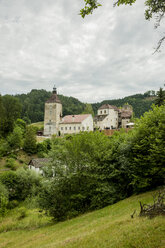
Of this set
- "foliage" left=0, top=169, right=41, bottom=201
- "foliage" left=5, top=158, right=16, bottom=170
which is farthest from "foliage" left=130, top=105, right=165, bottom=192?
"foliage" left=5, top=158, right=16, bottom=170

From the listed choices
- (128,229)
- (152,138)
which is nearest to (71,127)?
A: (152,138)

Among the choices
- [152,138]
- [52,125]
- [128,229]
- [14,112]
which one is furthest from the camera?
[52,125]

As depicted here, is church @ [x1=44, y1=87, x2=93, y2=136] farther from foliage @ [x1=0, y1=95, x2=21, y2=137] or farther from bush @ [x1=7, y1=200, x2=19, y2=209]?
bush @ [x1=7, y1=200, x2=19, y2=209]

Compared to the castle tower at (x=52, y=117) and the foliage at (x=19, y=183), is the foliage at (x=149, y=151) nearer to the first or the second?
the foliage at (x=19, y=183)

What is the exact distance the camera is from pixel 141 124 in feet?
51.8

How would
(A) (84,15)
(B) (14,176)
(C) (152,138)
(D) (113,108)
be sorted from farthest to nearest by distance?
(D) (113,108)
(B) (14,176)
(C) (152,138)
(A) (84,15)

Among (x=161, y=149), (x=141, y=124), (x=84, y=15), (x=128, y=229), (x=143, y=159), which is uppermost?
(x=84, y=15)

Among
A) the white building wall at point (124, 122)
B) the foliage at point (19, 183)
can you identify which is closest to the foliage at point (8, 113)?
the foliage at point (19, 183)

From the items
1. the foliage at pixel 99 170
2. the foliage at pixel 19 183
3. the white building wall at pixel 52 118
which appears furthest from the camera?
the white building wall at pixel 52 118

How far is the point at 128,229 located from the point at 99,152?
1083cm

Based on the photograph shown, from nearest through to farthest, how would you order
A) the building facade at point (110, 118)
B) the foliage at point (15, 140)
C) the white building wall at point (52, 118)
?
the foliage at point (15, 140) → the white building wall at point (52, 118) → the building facade at point (110, 118)

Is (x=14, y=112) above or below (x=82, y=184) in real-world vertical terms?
above

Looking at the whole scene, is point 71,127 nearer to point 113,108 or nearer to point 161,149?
point 113,108

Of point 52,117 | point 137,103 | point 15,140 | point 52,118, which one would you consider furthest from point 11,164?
point 137,103
